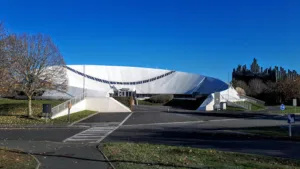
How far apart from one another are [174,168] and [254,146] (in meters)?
6.43

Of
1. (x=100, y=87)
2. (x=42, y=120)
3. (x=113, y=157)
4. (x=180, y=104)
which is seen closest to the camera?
(x=113, y=157)

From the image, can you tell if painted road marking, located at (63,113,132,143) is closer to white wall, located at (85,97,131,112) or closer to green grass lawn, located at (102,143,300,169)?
green grass lawn, located at (102,143,300,169)

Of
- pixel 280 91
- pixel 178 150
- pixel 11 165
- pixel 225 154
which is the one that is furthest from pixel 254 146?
pixel 280 91

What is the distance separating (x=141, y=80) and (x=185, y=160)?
264 feet

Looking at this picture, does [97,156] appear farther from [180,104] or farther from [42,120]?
[180,104]

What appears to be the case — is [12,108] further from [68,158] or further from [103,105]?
[68,158]

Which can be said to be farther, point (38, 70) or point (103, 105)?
point (103, 105)

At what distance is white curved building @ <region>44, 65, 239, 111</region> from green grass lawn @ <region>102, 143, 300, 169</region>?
215 feet

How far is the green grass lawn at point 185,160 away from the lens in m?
7.60

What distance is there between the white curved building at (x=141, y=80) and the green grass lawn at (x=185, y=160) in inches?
2578

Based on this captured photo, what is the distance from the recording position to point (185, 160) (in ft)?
27.2

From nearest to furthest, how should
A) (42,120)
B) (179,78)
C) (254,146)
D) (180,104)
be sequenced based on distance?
1. (254,146)
2. (42,120)
3. (180,104)
4. (179,78)

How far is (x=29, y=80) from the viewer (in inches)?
1009

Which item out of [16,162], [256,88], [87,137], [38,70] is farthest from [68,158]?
[256,88]
